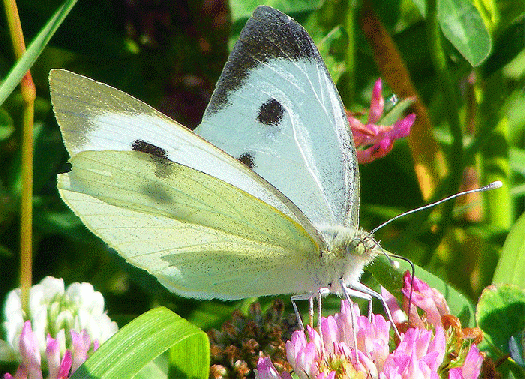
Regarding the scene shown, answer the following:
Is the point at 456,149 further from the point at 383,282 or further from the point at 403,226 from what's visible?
the point at 383,282

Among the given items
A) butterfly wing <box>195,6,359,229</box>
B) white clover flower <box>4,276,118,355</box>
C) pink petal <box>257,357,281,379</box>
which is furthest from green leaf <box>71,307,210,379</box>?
butterfly wing <box>195,6,359,229</box>

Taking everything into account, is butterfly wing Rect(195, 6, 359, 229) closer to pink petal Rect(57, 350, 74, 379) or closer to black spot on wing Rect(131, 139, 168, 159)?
black spot on wing Rect(131, 139, 168, 159)

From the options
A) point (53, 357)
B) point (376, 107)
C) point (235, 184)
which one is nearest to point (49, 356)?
point (53, 357)

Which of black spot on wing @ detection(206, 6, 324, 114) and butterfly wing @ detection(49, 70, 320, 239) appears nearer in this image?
butterfly wing @ detection(49, 70, 320, 239)

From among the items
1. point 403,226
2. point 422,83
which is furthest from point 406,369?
point 422,83

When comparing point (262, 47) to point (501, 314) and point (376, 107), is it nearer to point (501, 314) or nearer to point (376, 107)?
point (376, 107)

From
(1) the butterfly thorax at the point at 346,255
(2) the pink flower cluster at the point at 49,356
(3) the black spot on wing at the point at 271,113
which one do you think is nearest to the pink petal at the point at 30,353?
(2) the pink flower cluster at the point at 49,356
